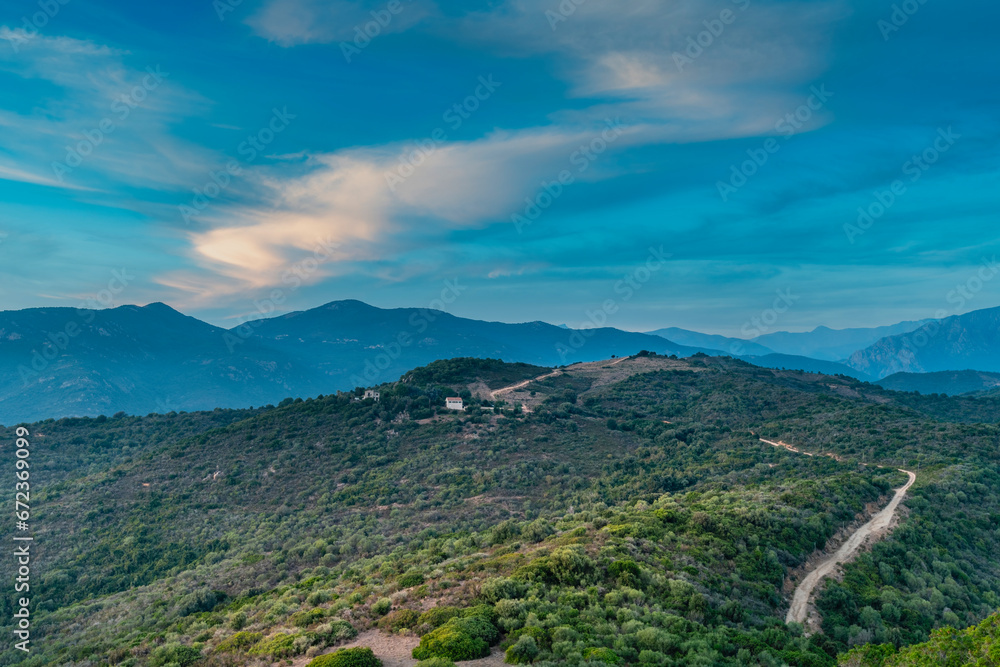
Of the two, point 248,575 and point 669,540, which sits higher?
point 669,540

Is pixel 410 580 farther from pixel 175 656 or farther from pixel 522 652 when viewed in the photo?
pixel 522 652

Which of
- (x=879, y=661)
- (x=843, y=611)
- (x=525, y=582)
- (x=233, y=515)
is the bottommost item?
(x=233, y=515)

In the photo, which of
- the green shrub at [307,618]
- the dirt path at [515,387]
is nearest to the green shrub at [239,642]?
the green shrub at [307,618]

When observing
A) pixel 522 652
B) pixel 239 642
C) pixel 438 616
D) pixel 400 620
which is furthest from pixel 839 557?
pixel 239 642

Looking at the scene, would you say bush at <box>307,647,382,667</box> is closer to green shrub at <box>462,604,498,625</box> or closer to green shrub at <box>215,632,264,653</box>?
green shrub at <box>462,604,498,625</box>

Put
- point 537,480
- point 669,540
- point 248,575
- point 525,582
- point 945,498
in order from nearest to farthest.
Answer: point 525,582 < point 669,540 < point 248,575 < point 945,498 < point 537,480

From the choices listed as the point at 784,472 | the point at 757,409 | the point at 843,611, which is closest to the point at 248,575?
the point at 843,611

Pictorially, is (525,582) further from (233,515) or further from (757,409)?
(757,409)

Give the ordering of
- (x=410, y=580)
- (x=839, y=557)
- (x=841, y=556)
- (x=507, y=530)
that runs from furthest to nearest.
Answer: (x=507, y=530) < (x=841, y=556) < (x=839, y=557) < (x=410, y=580)
